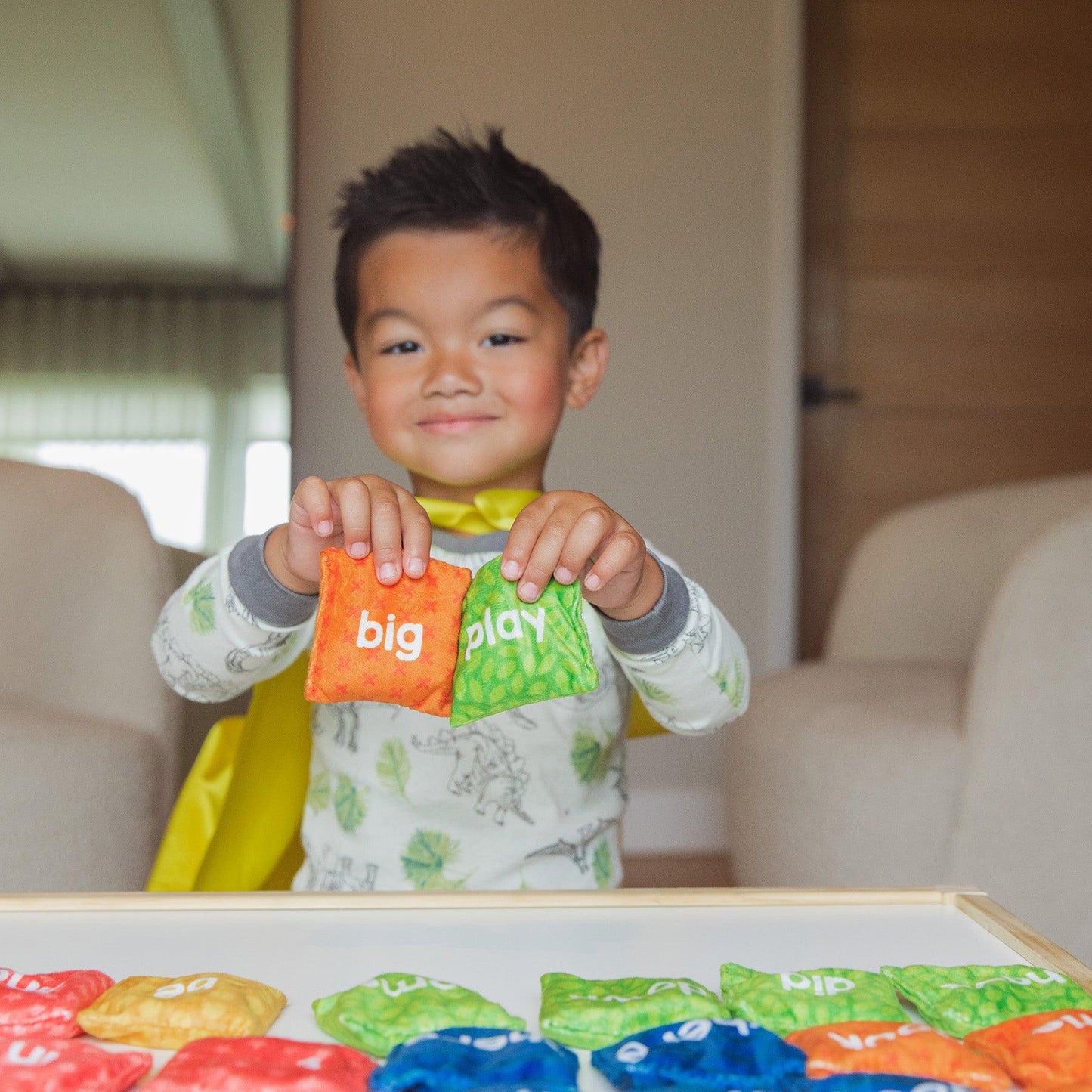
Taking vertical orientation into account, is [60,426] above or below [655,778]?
above

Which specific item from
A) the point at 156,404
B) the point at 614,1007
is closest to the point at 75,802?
the point at 614,1007

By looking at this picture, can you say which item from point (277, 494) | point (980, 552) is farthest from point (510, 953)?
point (277, 494)

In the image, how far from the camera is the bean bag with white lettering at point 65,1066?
38 cm

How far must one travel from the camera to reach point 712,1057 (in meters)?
0.39

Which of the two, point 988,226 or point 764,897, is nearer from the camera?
point 764,897

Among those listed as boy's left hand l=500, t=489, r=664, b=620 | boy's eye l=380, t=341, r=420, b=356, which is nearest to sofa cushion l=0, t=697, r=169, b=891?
boy's eye l=380, t=341, r=420, b=356

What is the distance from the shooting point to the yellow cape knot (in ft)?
3.06

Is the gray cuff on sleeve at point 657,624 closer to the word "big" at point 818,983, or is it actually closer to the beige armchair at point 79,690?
the word "big" at point 818,983

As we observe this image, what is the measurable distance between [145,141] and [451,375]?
1610mm

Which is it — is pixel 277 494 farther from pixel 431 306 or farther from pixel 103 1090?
pixel 103 1090

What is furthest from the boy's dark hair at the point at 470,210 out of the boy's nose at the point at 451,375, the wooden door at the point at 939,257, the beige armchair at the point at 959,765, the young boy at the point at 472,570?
the wooden door at the point at 939,257

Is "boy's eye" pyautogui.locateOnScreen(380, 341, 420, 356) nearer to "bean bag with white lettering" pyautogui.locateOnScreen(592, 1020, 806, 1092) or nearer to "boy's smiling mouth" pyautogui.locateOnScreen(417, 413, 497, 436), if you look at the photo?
"boy's smiling mouth" pyautogui.locateOnScreen(417, 413, 497, 436)

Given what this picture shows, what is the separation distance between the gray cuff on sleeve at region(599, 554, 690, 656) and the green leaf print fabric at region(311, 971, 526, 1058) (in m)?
0.30

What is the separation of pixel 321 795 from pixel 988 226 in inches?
89.7
